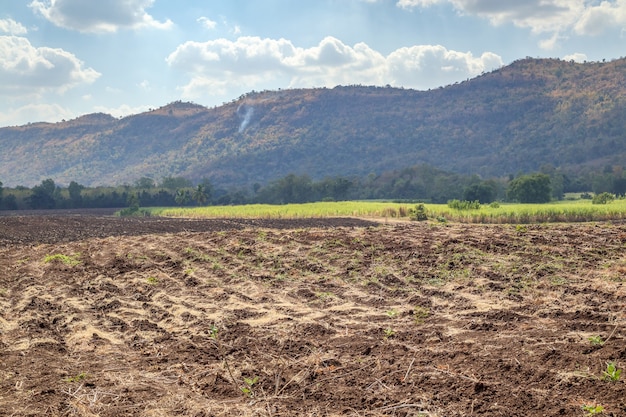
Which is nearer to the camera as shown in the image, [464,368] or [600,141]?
[464,368]

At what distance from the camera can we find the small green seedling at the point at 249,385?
6068 millimetres

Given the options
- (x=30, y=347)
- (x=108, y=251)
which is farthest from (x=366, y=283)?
(x=108, y=251)

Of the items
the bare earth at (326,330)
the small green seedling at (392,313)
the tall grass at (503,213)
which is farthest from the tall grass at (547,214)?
the small green seedling at (392,313)

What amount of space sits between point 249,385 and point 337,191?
7392cm

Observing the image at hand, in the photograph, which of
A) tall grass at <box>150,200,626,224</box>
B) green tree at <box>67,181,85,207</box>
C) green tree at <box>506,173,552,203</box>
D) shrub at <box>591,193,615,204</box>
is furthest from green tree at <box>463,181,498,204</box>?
green tree at <box>67,181,85,207</box>

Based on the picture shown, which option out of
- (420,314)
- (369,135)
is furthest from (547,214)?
(369,135)

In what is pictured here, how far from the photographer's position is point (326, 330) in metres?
8.34

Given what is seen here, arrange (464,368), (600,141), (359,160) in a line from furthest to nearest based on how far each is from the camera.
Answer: (359,160)
(600,141)
(464,368)

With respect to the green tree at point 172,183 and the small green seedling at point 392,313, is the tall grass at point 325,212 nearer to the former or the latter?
the small green seedling at point 392,313

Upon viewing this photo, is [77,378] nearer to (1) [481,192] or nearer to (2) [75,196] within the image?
(1) [481,192]

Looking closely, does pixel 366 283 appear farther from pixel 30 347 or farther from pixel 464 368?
pixel 30 347

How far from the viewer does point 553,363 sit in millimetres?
5926

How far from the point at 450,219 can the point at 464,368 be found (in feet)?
99.8

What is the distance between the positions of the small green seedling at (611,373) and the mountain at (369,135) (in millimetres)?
113985
